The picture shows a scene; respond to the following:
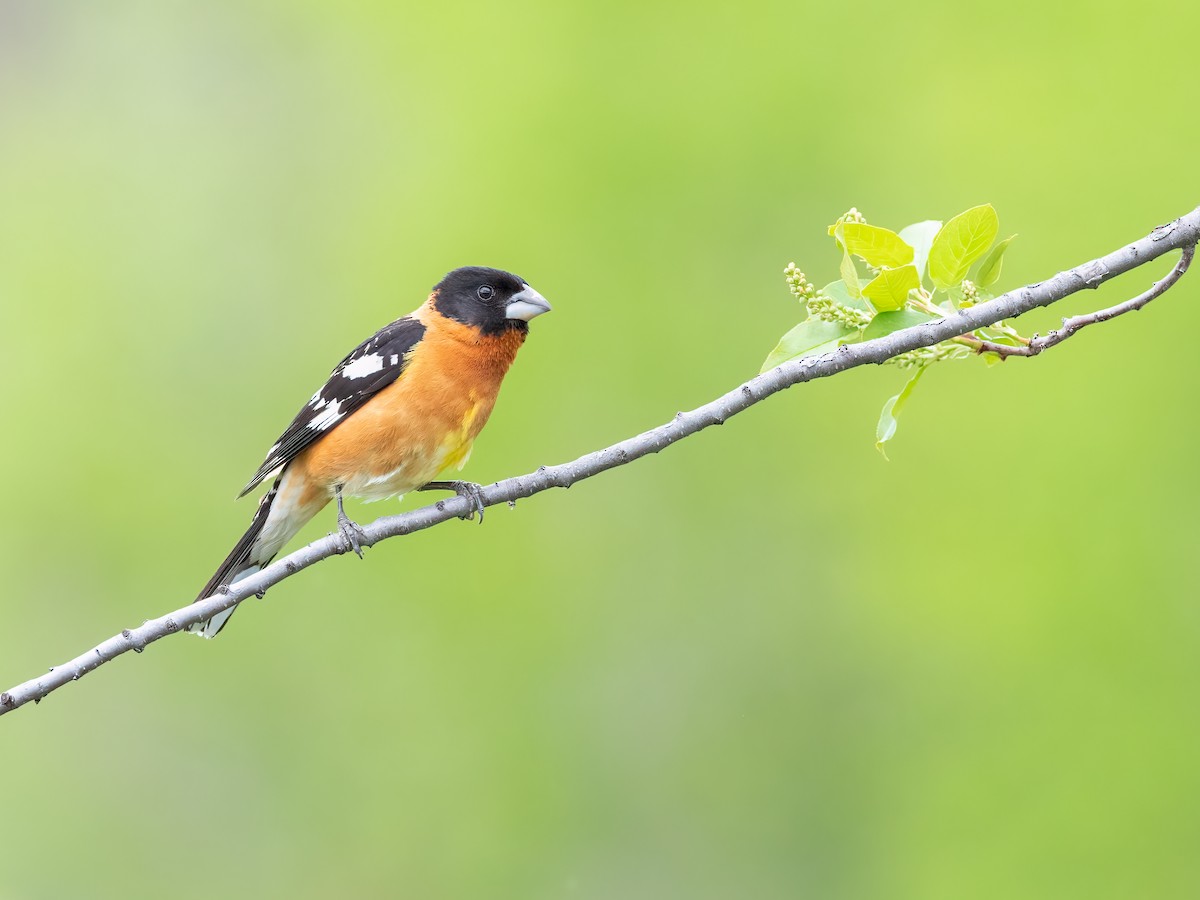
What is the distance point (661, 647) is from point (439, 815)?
9.40ft

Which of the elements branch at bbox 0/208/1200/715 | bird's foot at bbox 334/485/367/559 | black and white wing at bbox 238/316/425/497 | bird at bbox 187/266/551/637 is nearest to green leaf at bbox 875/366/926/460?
branch at bbox 0/208/1200/715

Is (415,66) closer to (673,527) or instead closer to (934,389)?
(673,527)

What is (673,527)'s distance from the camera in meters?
12.8

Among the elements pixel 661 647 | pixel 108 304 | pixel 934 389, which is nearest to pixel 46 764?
pixel 108 304

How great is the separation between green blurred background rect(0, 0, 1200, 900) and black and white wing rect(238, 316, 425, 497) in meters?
5.48

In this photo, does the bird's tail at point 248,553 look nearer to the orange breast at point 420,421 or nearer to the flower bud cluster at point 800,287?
the orange breast at point 420,421

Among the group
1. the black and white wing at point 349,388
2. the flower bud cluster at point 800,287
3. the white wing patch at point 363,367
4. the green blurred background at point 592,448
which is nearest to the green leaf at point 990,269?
the flower bud cluster at point 800,287

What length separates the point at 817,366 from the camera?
2.90 meters

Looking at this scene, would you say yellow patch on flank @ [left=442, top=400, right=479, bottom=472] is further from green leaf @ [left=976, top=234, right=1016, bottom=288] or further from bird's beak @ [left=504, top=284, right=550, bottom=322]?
green leaf @ [left=976, top=234, right=1016, bottom=288]

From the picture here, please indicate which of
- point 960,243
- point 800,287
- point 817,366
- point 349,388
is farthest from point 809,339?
point 349,388

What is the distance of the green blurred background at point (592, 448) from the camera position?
10.9 m

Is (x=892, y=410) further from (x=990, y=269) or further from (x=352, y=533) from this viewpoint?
(x=352, y=533)

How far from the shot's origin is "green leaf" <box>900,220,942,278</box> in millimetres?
2951

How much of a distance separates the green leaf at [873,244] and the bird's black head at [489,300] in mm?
2295
